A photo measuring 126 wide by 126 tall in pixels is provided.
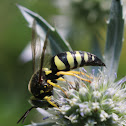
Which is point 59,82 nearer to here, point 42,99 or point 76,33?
point 42,99

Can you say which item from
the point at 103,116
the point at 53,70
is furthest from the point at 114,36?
the point at 103,116

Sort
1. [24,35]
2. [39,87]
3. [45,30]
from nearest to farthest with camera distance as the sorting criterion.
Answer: [39,87] < [45,30] < [24,35]

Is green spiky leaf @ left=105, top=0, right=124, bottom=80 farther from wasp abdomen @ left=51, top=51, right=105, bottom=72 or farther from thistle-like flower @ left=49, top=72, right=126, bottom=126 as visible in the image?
wasp abdomen @ left=51, top=51, right=105, bottom=72

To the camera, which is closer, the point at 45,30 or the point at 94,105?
the point at 94,105

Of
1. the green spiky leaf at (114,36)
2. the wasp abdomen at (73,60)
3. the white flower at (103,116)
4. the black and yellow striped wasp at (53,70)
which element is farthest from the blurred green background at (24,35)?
the white flower at (103,116)

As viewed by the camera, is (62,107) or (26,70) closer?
(62,107)

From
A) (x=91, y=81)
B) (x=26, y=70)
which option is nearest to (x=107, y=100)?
(x=91, y=81)

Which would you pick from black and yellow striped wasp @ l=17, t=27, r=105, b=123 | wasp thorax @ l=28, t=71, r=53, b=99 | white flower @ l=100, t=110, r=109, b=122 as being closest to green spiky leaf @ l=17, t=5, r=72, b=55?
black and yellow striped wasp @ l=17, t=27, r=105, b=123

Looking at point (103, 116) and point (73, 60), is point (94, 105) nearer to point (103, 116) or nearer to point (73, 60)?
point (103, 116)
